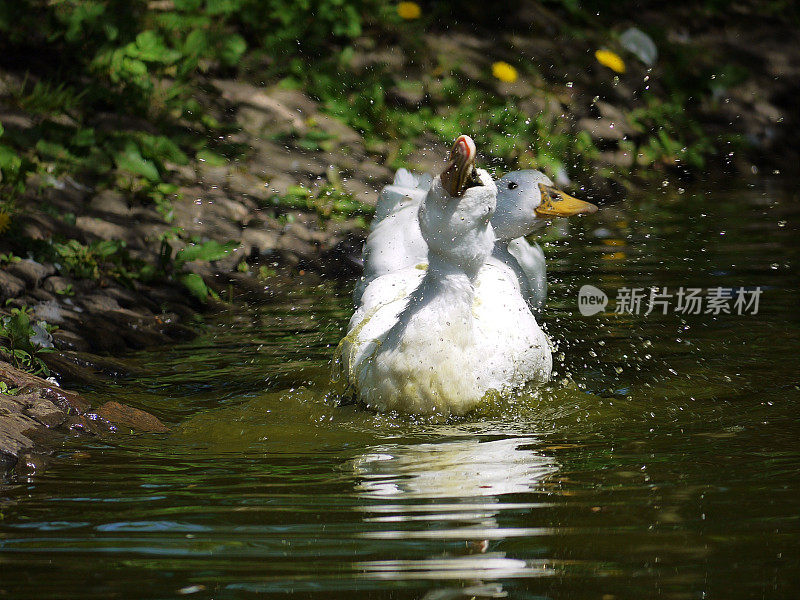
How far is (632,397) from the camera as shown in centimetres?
407

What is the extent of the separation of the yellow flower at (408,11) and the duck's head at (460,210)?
21.6 feet

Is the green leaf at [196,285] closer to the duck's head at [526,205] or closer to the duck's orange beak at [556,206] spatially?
the duck's head at [526,205]

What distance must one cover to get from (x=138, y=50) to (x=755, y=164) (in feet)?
18.1

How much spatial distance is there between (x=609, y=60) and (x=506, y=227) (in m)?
5.69

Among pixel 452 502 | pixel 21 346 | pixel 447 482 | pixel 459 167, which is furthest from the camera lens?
pixel 21 346

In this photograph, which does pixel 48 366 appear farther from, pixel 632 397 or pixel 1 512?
pixel 632 397

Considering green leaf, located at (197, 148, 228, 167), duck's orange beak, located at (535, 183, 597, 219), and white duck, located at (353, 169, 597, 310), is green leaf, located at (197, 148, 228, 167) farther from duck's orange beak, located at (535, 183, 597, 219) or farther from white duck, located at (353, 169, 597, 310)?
duck's orange beak, located at (535, 183, 597, 219)

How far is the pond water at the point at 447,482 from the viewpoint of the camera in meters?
2.27

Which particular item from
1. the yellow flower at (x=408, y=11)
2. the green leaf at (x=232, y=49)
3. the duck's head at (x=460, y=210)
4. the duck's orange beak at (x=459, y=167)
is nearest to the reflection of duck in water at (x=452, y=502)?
the duck's head at (x=460, y=210)

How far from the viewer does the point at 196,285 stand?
6.12 metres

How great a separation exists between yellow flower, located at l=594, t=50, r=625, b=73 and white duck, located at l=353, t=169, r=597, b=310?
5.37 meters

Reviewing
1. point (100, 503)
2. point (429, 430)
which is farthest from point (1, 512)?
point (429, 430)

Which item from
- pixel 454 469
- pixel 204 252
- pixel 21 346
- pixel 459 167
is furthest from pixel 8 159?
pixel 454 469

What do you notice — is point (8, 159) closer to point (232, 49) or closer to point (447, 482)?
point (232, 49)
